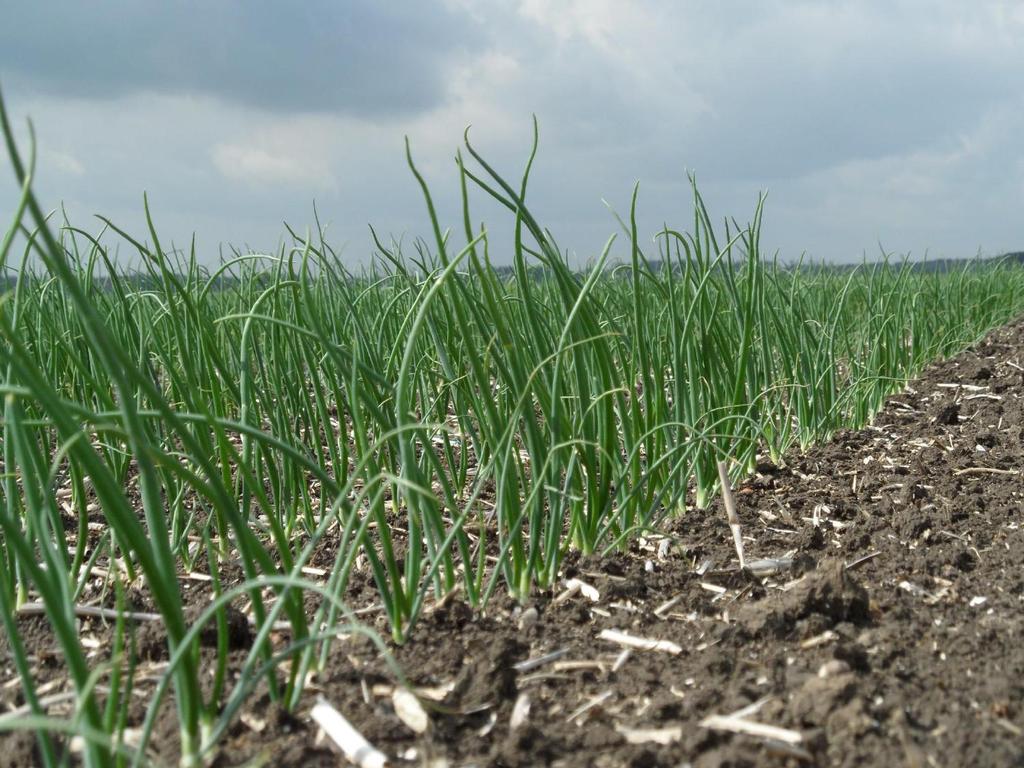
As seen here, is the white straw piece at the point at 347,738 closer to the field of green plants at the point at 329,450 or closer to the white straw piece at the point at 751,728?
the field of green plants at the point at 329,450

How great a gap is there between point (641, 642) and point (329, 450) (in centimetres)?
112

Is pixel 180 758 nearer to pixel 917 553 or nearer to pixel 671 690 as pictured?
pixel 671 690

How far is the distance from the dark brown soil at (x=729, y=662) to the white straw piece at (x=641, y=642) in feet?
0.04

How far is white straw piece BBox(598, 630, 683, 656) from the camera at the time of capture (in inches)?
54.4

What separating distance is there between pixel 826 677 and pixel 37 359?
2196 mm

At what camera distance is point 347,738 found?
110cm

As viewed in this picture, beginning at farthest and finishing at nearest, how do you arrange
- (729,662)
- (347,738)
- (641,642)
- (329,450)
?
(329,450) < (641,642) < (729,662) < (347,738)

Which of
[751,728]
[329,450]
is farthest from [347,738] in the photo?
[329,450]

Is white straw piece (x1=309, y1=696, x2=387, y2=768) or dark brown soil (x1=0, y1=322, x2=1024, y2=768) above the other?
white straw piece (x1=309, y1=696, x2=387, y2=768)

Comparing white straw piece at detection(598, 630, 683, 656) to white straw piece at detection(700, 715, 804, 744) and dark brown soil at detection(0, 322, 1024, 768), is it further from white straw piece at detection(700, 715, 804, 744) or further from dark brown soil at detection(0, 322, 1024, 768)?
white straw piece at detection(700, 715, 804, 744)

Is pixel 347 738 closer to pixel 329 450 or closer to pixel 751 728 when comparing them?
pixel 751 728

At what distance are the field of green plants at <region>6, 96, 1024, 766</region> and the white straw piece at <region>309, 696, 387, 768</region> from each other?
0.05 meters

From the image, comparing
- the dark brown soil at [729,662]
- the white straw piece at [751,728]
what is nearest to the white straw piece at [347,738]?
the dark brown soil at [729,662]

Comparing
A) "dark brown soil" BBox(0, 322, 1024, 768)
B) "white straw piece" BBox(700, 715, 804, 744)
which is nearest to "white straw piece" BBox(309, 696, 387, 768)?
"dark brown soil" BBox(0, 322, 1024, 768)
